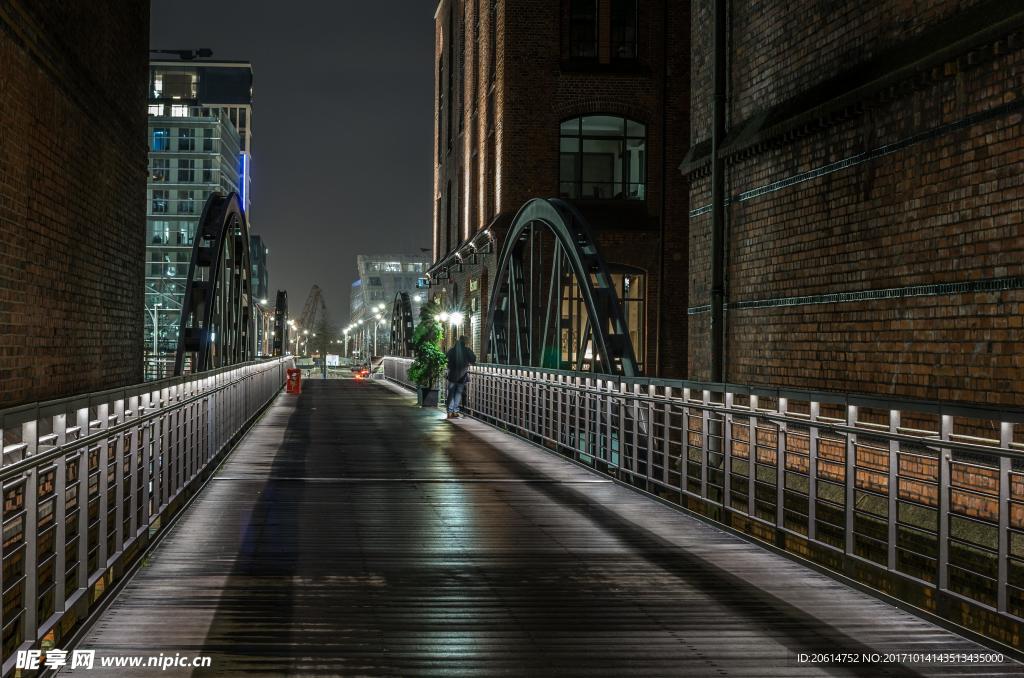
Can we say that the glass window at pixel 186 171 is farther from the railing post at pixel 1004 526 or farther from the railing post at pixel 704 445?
the railing post at pixel 1004 526

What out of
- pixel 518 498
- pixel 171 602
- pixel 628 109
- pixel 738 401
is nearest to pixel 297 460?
pixel 518 498

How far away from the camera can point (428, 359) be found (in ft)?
94.0

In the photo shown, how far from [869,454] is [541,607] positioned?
624cm

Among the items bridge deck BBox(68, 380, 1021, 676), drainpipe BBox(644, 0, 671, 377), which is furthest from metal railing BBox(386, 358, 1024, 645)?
drainpipe BBox(644, 0, 671, 377)

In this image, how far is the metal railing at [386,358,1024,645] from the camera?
602 cm

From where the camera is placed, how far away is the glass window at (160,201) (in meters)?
107

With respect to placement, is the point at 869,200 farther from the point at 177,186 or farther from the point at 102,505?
the point at 177,186

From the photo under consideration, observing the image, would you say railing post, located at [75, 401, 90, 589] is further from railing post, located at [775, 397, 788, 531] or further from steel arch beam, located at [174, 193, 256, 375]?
steel arch beam, located at [174, 193, 256, 375]

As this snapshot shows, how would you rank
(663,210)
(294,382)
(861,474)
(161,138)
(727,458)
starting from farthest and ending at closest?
(161,138), (294,382), (663,210), (861,474), (727,458)

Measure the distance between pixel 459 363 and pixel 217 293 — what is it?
5124 mm

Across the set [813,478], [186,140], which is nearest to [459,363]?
[813,478]

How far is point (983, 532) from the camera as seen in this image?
369 inches

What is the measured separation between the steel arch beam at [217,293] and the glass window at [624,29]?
37.4 feet

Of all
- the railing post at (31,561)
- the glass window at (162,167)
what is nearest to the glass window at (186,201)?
the glass window at (162,167)
